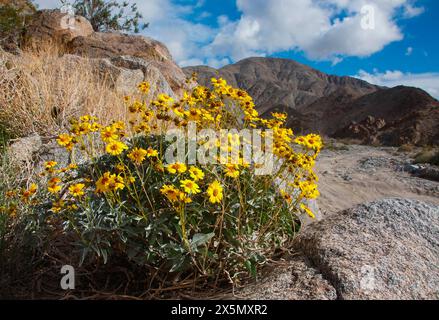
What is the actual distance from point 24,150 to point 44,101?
1.22m

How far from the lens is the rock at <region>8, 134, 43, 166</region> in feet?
12.4

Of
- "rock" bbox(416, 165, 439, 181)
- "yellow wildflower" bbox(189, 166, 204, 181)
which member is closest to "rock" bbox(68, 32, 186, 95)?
"rock" bbox(416, 165, 439, 181)

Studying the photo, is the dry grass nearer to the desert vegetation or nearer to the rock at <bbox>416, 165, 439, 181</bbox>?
the desert vegetation

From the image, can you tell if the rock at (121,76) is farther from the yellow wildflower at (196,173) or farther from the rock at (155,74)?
the yellow wildflower at (196,173)

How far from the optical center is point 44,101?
16.5ft

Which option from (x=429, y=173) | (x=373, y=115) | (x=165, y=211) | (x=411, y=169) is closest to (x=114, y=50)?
(x=411, y=169)

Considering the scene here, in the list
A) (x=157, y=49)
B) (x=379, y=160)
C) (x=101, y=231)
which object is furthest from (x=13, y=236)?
(x=157, y=49)

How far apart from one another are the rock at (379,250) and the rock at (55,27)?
10091mm

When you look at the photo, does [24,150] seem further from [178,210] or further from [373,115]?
[373,115]

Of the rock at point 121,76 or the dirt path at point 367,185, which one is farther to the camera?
the rock at point 121,76

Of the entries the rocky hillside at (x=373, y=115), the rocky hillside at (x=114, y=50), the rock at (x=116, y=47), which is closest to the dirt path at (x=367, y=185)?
the rocky hillside at (x=373, y=115)

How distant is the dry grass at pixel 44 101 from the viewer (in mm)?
4852

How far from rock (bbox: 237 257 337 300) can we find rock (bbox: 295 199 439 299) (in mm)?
51
